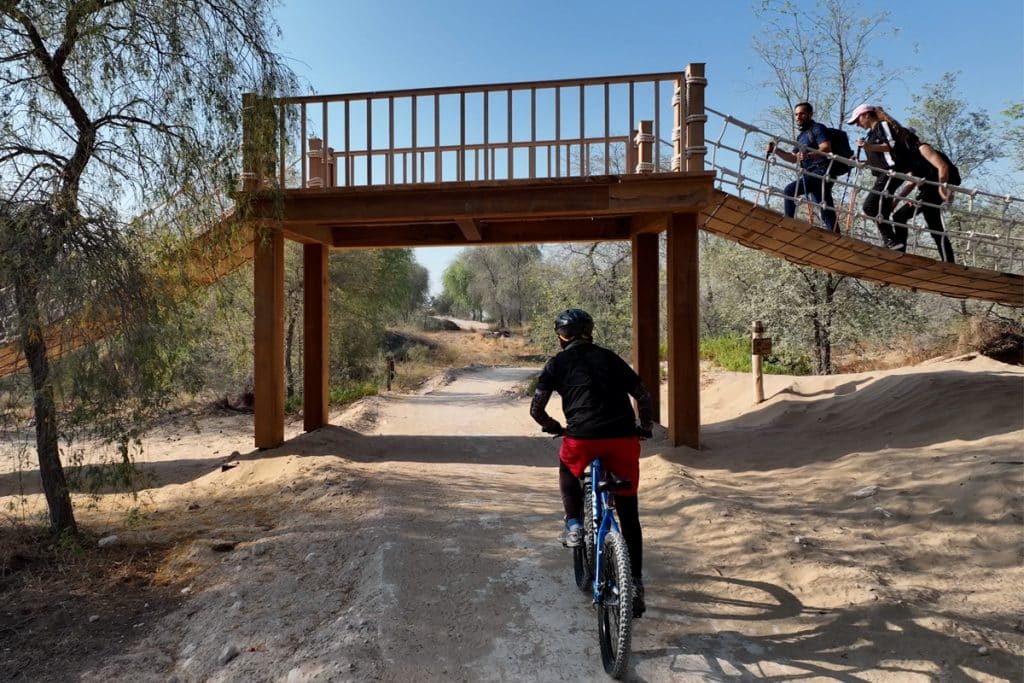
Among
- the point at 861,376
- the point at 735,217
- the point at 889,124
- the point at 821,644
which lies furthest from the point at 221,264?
the point at 861,376

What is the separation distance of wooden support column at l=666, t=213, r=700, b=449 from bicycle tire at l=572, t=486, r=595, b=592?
14.4 ft

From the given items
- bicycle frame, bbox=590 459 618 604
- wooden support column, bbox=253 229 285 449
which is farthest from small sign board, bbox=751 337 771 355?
bicycle frame, bbox=590 459 618 604

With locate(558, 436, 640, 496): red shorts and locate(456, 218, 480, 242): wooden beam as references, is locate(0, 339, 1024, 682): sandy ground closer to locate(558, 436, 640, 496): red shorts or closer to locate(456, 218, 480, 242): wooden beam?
locate(558, 436, 640, 496): red shorts

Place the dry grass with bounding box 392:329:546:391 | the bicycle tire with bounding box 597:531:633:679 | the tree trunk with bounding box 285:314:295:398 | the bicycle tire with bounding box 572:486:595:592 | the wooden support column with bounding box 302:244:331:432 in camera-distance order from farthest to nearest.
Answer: the dry grass with bounding box 392:329:546:391, the tree trunk with bounding box 285:314:295:398, the wooden support column with bounding box 302:244:331:432, the bicycle tire with bounding box 572:486:595:592, the bicycle tire with bounding box 597:531:633:679

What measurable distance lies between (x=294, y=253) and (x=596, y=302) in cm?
844

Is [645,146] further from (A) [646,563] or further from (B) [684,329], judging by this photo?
(A) [646,563]

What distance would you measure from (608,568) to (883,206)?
729 cm

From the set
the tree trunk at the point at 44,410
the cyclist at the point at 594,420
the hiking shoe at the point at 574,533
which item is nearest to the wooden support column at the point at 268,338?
the tree trunk at the point at 44,410

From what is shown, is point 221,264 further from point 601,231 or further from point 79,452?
point 601,231

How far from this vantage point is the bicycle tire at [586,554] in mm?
3719

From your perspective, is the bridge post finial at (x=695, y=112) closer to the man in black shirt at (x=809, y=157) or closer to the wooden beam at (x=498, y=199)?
the wooden beam at (x=498, y=199)

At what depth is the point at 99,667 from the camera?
3.58 meters

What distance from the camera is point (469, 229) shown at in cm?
932

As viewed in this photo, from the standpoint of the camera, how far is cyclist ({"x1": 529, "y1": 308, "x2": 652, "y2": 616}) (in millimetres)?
3520
